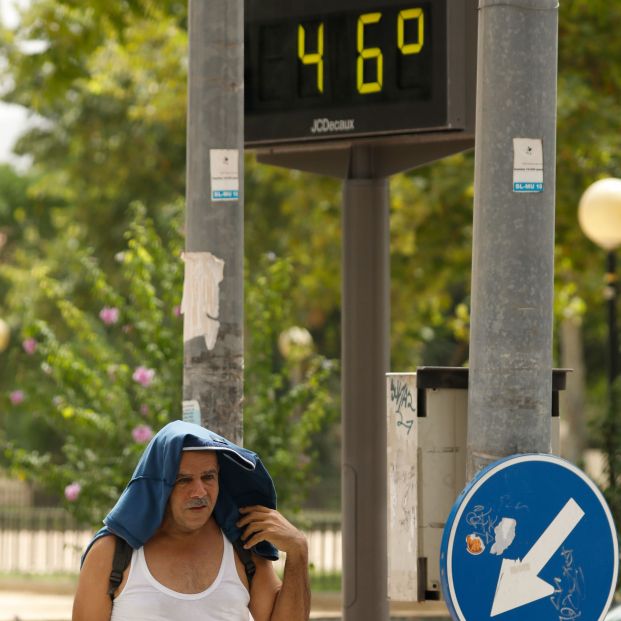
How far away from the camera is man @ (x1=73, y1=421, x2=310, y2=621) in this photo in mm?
4273

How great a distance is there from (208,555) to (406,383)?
1.19 m

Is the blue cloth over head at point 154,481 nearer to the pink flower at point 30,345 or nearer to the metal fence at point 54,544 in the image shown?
the pink flower at point 30,345

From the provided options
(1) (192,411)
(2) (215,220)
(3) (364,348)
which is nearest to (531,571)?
(1) (192,411)

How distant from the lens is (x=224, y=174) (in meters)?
5.76

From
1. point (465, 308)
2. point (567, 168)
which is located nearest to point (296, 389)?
point (567, 168)

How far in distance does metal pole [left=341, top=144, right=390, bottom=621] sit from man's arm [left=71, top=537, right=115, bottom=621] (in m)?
2.90

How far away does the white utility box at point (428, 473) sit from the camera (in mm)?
5164

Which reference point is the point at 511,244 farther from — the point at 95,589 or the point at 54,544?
the point at 54,544

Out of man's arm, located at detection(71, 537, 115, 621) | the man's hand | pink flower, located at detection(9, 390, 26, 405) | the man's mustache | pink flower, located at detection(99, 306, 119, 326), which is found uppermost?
pink flower, located at detection(99, 306, 119, 326)

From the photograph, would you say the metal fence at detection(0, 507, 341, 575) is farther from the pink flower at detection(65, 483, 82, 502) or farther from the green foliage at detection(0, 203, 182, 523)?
the pink flower at detection(65, 483, 82, 502)

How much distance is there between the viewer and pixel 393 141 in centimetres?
695

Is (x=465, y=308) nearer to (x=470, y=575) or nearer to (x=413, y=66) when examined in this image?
(x=413, y=66)

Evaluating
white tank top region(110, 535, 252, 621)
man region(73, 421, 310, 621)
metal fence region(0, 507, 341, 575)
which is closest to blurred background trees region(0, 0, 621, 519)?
metal fence region(0, 507, 341, 575)

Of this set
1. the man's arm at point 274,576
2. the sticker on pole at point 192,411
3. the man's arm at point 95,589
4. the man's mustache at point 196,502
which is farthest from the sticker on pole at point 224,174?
the man's arm at point 95,589
